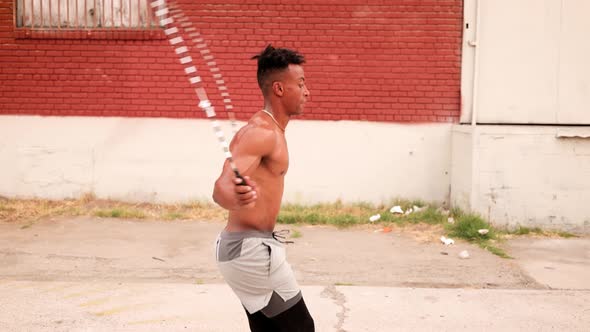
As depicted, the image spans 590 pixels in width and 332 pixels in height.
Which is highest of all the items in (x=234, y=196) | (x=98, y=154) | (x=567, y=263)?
(x=234, y=196)

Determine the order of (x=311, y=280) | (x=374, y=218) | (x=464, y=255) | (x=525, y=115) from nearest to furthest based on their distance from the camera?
(x=311, y=280)
(x=464, y=255)
(x=374, y=218)
(x=525, y=115)

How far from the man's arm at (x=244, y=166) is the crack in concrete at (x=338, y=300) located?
7.10 ft

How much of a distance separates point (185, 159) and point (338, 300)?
4359 millimetres

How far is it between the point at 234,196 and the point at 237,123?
6.32m

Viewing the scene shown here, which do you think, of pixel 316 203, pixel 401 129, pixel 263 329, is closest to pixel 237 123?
pixel 316 203

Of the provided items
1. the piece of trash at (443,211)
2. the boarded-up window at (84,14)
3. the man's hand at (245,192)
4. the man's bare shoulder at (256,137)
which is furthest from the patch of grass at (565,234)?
the man's hand at (245,192)

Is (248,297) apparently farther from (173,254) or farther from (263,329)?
(173,254)

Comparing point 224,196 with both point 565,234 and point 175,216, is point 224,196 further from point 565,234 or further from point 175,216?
point 565,234

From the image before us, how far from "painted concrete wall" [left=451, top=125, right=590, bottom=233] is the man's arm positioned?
5643 millimetres

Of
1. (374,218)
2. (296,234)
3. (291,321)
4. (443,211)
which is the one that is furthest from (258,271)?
(443,211)

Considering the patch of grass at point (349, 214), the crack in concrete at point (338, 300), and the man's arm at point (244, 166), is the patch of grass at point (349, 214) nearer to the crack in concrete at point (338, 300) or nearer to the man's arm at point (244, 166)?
the crack in concrete at point (338, 300)

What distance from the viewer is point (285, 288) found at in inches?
133

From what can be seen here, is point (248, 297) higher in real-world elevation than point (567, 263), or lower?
higher

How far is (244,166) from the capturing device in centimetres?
317
